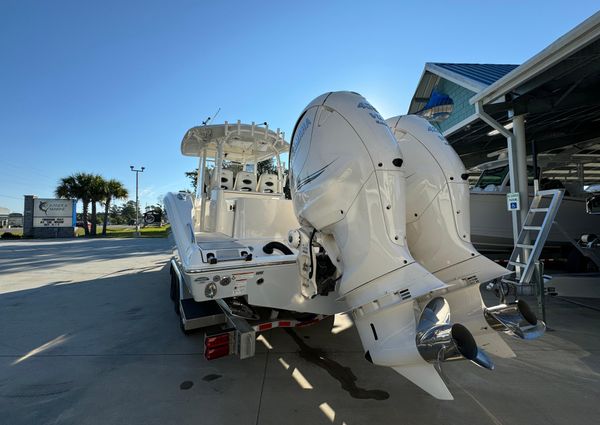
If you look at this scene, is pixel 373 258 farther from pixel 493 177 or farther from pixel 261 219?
pixel 493 177

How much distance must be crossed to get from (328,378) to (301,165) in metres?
1.94

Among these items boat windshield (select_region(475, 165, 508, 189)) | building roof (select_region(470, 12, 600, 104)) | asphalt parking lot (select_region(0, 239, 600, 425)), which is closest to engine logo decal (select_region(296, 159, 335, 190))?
asphalt parking lot (select_region(0, 239, 600, 425))

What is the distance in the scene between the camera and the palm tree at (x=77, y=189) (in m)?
32.4

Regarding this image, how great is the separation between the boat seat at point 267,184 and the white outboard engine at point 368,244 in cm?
240

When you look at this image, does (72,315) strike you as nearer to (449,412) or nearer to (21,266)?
(449,412)

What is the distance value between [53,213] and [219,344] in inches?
1399

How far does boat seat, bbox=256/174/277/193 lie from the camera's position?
4965mm

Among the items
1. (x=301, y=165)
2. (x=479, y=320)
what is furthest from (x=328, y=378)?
(x=301, y=165)

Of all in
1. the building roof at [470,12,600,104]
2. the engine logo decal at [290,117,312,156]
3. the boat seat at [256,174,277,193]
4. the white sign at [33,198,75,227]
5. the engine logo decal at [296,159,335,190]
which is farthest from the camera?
the white sign at [33,198,75,227]

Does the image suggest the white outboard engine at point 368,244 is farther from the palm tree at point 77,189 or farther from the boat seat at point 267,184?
the palm tree at point 77,189

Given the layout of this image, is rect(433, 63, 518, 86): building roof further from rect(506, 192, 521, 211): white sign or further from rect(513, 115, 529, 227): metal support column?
rect(506, 192, 521, 211): white sign

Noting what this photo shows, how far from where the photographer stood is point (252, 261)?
252cm

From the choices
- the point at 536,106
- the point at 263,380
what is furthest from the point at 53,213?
the point at 536,106

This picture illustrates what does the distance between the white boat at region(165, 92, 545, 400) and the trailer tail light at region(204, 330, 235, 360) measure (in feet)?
0.04
